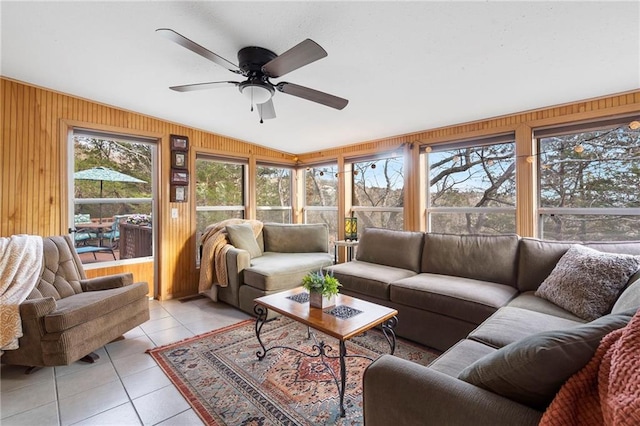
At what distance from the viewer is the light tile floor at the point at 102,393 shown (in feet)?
5.51

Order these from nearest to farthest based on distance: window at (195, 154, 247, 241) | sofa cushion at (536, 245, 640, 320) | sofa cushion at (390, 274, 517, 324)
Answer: sofa cushion at (536, 245, 640, 320)
sofa cushion at (390, 274, 517, 324)
window at (195, 154, 247, 241)

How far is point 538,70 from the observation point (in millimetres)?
2270

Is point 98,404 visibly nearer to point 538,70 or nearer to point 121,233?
point 121,233

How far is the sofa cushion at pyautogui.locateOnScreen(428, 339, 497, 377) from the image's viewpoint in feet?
4.36

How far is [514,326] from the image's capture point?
1.73 metres

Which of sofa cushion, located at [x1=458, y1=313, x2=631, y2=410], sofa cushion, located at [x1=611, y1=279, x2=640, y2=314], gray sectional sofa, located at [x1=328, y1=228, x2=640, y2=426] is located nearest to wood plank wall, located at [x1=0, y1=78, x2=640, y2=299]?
gray sectional sofa, located at [x1=328, y1=228, x2=640, y2=426]

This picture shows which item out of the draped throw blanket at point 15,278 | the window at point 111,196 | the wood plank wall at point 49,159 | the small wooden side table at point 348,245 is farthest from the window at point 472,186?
the draped throw blanket at point 15,278

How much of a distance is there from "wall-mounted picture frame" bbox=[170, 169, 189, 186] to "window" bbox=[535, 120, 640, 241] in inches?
167

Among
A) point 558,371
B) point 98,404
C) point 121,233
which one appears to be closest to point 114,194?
point 121,233

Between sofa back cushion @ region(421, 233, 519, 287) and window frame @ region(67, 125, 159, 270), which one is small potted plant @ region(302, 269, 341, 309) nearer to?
sofa back cushion @ region(421, 233, 519, 287)

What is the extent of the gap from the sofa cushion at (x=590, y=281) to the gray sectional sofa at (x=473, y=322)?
32mm

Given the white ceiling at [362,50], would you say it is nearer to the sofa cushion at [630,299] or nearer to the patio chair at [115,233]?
the patio chair at [115,233]

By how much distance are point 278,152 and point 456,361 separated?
439 cm

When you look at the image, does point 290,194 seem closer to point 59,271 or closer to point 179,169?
point 179,169
